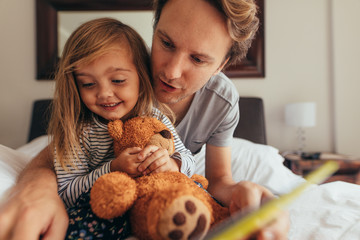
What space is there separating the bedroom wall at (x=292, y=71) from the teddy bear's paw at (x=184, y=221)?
222 cm

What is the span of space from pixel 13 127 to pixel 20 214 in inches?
94.1

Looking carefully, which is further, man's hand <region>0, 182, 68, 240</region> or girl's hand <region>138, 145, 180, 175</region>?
girl's hand <region>138, 145, 180, 175</region>

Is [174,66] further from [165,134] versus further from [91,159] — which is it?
[91,159]

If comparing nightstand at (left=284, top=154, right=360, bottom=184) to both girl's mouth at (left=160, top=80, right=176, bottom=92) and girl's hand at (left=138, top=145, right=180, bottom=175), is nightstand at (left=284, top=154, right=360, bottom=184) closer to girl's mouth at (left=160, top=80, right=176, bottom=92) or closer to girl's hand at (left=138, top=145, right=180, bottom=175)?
girl's mouth at (left=160, top=80, right=176, bottom=92)

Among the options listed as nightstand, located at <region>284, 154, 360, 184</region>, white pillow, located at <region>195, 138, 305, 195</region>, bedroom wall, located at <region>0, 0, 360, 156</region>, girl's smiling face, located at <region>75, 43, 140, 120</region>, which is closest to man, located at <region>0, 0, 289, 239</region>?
girl's smiling face, located at <region>75, 43, 140, 120</region>

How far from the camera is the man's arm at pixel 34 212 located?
0.45 metres

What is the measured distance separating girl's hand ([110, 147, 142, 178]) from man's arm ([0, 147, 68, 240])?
6.0 inches

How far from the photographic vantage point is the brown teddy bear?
383mm

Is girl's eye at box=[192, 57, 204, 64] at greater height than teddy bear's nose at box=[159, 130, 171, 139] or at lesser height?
greater

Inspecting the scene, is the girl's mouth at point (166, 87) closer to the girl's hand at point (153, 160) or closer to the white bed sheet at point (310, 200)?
the girl's hand at point (153, 160)

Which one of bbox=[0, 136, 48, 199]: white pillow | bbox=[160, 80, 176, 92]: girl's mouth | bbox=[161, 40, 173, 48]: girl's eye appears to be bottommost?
bbox=[0, 136, 48, 199]: white pillow

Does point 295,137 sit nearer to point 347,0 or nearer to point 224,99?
point 347,0

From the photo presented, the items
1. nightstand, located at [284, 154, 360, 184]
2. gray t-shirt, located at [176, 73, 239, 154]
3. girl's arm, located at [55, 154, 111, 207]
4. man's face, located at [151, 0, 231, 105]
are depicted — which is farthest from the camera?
nightstand, located at [284, 154, 360, 184]

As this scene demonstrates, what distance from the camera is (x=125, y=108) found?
0.74 metres
